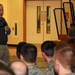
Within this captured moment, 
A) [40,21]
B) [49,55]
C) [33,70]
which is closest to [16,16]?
[40,21]

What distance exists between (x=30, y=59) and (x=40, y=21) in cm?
970

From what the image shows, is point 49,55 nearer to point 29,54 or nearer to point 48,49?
point 48,49

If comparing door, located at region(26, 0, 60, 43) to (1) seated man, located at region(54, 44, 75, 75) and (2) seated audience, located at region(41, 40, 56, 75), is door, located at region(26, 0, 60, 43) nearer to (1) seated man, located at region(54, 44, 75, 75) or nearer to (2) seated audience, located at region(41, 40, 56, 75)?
(2) seated audience, located at region(41, 40, 56, 75)

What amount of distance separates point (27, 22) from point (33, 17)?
15.1 inches

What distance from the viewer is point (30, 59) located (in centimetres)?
270

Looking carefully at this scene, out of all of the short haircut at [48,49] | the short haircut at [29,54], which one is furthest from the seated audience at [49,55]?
the short haircut at [29,54]

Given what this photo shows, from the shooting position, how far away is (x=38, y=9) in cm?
1231

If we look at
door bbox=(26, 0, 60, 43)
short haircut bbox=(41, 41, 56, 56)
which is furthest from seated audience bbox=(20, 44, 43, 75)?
door bbox=(26, 0, 60, 43)

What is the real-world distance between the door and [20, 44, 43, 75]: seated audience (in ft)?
30.2

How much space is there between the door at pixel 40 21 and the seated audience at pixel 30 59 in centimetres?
919

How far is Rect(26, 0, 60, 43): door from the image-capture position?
12148 mm

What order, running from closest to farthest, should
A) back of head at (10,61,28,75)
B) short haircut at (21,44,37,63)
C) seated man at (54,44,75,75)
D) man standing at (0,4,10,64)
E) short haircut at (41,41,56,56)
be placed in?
back of head at (10,61,28,75)
seated man at (54,44,75,75)
short haircut at (21,44,37,63)
short haircut at (41,41,56,56)
man standing at (0,4,10,64)

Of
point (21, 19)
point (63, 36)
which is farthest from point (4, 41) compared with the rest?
point (21, 19)

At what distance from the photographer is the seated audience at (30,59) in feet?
8.04
